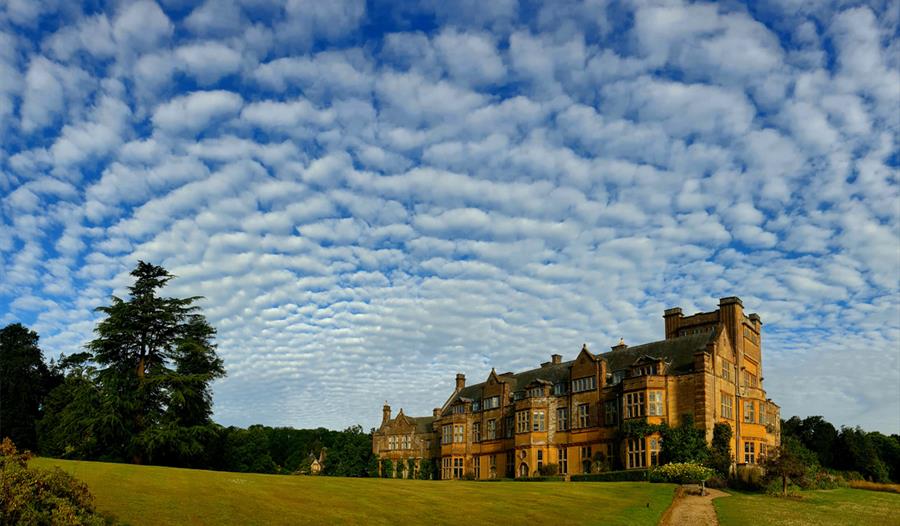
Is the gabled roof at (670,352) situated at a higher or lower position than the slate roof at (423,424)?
higher

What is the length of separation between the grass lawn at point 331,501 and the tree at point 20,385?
49.7m

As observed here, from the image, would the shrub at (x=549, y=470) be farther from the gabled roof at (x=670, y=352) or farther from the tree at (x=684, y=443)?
the tree at (x=684, y=443)

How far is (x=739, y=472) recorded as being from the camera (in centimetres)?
4753

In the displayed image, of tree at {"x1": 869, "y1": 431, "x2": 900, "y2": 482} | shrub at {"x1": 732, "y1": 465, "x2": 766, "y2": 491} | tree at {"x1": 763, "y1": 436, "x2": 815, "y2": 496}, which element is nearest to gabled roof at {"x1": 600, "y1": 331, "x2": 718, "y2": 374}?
shrub at {"x1": 732, "y1": 465, "x2": 766, "y2": 491}

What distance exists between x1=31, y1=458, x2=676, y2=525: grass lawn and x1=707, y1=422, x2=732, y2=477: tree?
618 inches

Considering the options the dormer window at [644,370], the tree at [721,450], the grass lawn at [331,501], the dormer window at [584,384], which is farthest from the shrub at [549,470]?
the grass lawn at [331,501]

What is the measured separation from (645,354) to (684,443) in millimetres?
10958

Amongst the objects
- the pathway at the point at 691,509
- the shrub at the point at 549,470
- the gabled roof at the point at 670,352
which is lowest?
the shrub at the point at 549,470

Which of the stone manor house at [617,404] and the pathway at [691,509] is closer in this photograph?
the pathway at [691,509]

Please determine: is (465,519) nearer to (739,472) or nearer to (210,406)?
(739,472)

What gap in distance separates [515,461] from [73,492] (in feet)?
180

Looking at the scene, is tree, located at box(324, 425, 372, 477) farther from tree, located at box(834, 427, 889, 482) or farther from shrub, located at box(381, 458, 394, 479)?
tree, located at box(834, 427, 889, 482)

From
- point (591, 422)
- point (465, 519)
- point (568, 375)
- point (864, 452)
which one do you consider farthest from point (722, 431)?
point (864, 452)

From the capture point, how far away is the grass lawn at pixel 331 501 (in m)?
23.2
